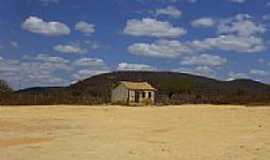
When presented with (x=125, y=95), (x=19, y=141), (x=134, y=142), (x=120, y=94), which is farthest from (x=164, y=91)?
(x=134, y=142)

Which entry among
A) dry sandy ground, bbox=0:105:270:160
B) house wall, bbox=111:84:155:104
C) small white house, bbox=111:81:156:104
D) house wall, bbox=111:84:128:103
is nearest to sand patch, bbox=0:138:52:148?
dry sandy ground, bbox=0:105:270:160

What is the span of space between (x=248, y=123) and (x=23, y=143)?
1299 cm

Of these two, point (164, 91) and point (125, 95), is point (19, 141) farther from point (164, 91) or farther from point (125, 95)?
point (164, 91)

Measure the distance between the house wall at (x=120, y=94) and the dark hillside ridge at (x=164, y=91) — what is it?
131cm

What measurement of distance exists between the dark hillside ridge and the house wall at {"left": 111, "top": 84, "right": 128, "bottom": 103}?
1307mm

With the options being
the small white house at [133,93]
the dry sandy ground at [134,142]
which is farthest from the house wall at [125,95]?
the dry sandy ground at [134,142]

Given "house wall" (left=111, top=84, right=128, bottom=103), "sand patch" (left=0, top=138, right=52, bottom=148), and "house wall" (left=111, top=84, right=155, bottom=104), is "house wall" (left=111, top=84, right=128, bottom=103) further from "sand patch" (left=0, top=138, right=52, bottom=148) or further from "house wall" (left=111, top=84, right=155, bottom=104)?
"sand patch" (left=0, top=138, right=52, bottom=148)

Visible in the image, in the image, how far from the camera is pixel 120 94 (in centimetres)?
8238

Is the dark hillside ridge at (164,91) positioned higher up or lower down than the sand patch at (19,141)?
higher up

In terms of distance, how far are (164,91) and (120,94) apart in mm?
30095

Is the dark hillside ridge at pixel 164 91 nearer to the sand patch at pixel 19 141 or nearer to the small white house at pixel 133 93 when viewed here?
the small white house at pixel 133 93

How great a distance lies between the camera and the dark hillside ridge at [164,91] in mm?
75875

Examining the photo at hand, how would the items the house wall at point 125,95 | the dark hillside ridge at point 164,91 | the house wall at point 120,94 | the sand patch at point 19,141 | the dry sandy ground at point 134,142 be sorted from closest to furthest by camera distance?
the dry sandy ground at point 134,142, the sand patch at point 19,141, the dark hillside ridge at point 164,91, the house wall at point 125,95, the house wall at point 120,94

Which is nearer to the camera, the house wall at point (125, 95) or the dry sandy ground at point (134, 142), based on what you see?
the dry sandy ground at point (134, 142)
